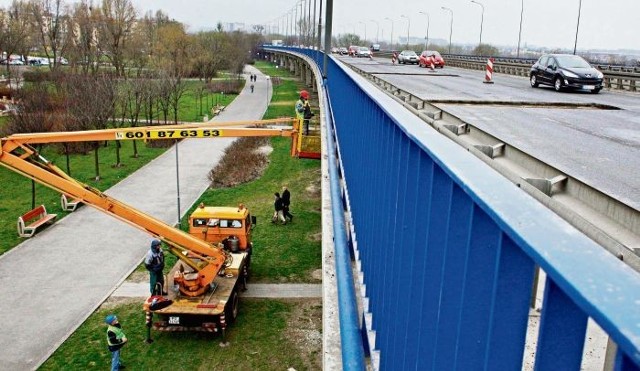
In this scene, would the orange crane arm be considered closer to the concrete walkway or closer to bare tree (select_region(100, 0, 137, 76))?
the concrete walkway

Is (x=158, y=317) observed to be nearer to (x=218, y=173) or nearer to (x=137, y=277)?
(x=137, y=277)

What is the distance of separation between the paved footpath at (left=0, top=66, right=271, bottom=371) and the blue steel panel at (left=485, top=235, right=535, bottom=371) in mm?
16462

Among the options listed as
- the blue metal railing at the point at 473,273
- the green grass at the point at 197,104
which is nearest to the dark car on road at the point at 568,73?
the blue metal railing at the point at 473,273

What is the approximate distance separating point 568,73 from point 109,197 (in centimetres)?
1551

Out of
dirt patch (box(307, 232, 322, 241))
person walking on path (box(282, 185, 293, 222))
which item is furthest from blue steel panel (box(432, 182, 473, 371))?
person walking on path (box(282, 185, 293, 222))

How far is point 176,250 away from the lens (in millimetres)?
17953

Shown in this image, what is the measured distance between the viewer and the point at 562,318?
1.16 meters

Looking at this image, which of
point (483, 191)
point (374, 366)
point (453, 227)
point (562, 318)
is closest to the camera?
point (562, 318)

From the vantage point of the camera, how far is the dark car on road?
20.7 meters

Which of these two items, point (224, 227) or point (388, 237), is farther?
point (224, 227)

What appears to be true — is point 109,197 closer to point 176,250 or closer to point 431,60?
point 176,250

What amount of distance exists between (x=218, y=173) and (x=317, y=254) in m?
14.3

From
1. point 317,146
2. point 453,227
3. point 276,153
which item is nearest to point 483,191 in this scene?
point 453,227

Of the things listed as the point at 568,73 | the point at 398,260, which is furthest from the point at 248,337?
the point at 398,260
